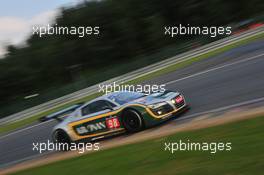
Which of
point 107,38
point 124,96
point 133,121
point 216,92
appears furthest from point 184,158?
point 107,38

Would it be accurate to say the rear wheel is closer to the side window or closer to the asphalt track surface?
the side window

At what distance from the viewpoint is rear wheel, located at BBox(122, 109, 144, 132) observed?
12227mm

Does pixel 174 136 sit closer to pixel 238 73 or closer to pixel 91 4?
pixel 238 73

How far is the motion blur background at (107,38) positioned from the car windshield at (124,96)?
41.3m

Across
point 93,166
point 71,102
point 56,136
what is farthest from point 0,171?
point 71,102

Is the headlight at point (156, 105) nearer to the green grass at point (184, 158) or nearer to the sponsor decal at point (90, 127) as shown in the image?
the sponsor decal at point (90, 127)

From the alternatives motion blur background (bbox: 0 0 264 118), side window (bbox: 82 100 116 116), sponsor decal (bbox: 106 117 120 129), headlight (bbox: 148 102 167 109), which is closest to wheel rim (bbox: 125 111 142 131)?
sponsor decal (bbox: 106 117 120 129)

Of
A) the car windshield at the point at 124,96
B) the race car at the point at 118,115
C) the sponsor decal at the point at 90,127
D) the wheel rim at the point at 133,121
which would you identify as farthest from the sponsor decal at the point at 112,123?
the car windshield at the point at 124,96

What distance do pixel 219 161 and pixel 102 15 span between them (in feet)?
176

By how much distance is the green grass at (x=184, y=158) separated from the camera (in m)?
6.72

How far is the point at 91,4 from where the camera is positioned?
61000 millimetres

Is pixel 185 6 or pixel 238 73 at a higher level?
pixel 185 6

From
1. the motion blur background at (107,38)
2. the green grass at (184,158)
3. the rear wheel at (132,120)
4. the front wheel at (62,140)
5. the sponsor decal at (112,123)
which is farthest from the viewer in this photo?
the motion blur background at (107,38)

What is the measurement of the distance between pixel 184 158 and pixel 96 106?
5770 millimetres
